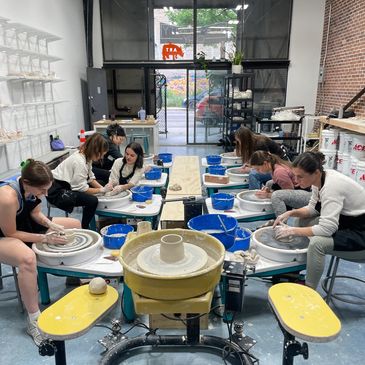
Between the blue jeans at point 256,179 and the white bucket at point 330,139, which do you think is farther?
the white bucket at point 330,139

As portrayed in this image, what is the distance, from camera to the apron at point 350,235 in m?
2.13

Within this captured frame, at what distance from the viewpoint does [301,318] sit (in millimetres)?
1391

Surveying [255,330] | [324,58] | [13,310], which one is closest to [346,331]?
[255,330]

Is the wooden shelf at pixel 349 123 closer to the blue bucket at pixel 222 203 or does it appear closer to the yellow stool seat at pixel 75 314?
the blue bucket at pixel 222 203

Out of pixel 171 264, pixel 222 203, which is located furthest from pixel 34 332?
pixel 222 203

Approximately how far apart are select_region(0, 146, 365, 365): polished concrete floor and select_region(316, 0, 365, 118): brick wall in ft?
15.7

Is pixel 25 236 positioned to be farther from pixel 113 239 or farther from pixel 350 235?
pixel 350 235

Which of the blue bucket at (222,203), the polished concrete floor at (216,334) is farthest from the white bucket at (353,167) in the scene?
the blue bucket at (222,203)

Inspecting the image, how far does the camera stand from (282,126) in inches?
290

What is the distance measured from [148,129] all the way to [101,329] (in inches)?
211

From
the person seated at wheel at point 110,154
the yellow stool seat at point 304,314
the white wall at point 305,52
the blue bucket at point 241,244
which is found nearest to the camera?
the yellow stool seat at point 304,314

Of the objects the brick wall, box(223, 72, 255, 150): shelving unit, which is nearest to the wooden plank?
box(223, 72, 255, 150): shelving unit

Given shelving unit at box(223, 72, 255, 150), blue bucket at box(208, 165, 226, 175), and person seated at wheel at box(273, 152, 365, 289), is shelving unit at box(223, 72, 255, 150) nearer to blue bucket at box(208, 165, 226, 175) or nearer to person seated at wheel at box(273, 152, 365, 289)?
blue bucket at box(208, 165, 226, 175)

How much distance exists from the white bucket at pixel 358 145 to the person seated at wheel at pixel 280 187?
243cm
